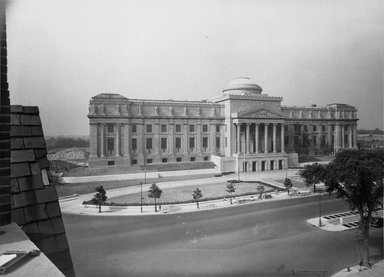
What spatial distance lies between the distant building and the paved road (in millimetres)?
22059

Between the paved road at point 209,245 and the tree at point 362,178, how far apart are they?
250 cm

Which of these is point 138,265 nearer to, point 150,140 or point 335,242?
point 335,242

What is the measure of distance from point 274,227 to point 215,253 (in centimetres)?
704

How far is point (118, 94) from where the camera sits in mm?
45250

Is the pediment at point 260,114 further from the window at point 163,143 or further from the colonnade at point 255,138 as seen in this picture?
the window at point 163,143

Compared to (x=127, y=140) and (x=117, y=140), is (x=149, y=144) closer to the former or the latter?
(x=127, y=140)

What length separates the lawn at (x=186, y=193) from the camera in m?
30.3

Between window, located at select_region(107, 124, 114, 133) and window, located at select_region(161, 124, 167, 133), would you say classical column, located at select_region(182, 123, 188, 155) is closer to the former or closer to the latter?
window, located at select_region(161, 124, 167, 133)

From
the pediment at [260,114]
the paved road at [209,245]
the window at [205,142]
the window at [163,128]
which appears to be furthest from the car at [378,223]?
the window at [163,128]

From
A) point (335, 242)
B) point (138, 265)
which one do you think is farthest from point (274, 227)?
point (138, 265)

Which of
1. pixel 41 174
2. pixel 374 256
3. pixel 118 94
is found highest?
pixel 118 94

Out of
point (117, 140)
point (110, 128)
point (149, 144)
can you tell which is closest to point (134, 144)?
point (149, 144)

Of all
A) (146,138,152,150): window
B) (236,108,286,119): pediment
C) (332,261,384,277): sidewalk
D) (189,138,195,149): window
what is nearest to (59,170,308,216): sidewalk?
(146,138,152,150): window

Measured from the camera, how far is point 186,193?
3303 centimetres
